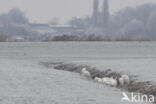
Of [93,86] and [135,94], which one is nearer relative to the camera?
[135,94]

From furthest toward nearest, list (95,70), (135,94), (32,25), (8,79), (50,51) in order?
(32,25) → (50,51) → (95,70) → (8,79) → (135,94)

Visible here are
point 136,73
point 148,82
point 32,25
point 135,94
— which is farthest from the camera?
point 32,25

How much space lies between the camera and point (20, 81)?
21.2m

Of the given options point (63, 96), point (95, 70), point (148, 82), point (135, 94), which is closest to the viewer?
point (63, 96)

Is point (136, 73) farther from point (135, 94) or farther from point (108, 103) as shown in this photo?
point (108, 103)

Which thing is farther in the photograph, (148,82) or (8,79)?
(8,79)

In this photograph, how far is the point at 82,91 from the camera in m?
18.4

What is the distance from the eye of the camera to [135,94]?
18.3m

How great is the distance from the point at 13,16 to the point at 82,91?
141728mm

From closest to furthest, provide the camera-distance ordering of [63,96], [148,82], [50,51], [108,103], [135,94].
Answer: [108,103] → [63,96] → [135,94] → [148,82] → [50,51]

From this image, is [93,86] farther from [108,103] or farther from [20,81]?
[108,103]

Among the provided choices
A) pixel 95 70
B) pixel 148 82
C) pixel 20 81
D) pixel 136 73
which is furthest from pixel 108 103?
pixel 95 70

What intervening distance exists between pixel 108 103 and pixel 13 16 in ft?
474

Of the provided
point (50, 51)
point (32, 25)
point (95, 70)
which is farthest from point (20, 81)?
point (32, 25)
